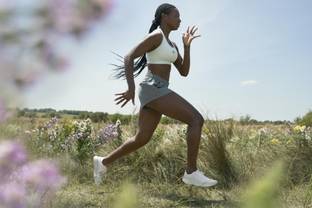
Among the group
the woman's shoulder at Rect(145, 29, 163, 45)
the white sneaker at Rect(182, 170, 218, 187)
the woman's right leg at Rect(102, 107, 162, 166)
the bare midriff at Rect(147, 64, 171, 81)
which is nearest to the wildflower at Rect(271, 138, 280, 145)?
the white sneaker at Rect(182, 170, 218, 187)

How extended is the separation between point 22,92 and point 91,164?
5.12 m

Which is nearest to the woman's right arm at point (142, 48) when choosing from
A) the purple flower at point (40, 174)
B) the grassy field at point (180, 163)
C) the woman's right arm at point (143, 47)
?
the woman's right arm at point (143, 47)

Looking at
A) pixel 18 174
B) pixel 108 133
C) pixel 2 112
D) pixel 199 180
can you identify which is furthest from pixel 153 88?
pixel 2 112

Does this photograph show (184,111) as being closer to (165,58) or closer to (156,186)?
(165,58)

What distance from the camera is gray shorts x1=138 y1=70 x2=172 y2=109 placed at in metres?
4.02

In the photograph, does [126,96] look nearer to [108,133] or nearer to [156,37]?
[156,37]

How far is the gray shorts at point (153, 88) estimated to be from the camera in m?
4.02

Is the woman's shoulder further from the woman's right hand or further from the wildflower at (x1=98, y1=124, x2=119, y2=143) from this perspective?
the wildflower at (x1=98, y1=124, x2=119, y2=143)

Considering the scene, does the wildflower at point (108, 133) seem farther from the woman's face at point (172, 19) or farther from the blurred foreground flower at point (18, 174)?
the blurred foreground flower at point (18, 174)

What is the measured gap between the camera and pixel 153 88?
4.03m

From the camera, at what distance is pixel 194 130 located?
409 cm

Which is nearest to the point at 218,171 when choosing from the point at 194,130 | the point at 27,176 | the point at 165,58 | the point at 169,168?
the point at 169,168

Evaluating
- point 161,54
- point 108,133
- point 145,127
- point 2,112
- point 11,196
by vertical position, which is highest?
point 161,54

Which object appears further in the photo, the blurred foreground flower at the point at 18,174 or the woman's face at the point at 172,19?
the woman's face at the point at 172,19
